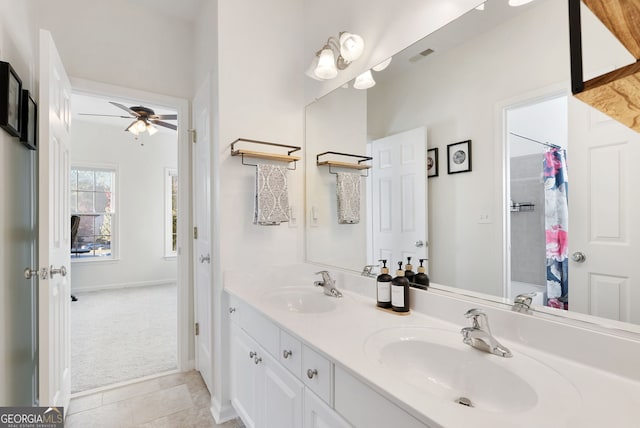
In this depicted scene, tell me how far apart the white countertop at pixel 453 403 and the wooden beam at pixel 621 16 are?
699 millimetres

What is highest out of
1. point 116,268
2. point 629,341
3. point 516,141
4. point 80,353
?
point 516,141

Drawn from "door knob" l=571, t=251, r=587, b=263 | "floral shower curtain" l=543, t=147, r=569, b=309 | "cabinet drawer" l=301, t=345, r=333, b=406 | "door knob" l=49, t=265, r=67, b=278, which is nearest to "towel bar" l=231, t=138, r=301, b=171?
"door knob" l=49, t=265, r=67, b=278

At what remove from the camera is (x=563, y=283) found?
3.17 ft

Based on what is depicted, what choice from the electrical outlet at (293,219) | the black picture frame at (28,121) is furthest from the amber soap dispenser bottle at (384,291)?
the black picture frame at (28,121)

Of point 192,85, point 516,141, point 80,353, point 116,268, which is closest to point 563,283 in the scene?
point 516,141

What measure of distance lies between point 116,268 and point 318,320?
5.23 m

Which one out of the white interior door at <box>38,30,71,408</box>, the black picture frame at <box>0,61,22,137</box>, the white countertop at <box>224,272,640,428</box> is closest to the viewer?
the white countertop at <box>224,272,640,428</box>

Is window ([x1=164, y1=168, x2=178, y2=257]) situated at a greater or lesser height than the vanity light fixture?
lesser

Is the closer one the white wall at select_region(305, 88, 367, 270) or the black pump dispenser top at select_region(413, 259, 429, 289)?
the black pump dispenser top at select_region(413, 259, 429, 289)

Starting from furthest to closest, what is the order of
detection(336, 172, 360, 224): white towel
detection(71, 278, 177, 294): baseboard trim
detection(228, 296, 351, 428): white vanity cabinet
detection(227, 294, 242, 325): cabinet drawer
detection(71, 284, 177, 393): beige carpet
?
detection(71, 278, 177, 294): baseboard trim < detection(71, 284, 177, 393): beige carpet < detection(336, 172, 360, 224): white towel < detection(227, 294, 242, 325): cabinet drawer < detection(228, 296, 351, 428): white vanity cabinet

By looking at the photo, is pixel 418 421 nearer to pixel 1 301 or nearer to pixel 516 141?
pixel 516 141

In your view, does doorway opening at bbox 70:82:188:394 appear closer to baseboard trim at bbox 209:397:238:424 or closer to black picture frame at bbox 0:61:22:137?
baseboard trim at bbox 209:397:238:424

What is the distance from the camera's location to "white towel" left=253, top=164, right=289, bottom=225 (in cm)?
188

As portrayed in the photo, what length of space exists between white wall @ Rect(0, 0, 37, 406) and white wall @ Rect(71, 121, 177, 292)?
361 cm
